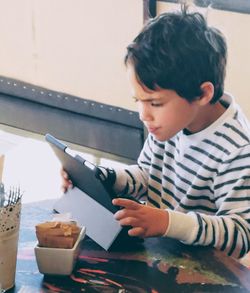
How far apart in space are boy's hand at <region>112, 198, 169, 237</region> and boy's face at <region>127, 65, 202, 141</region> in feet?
0.82

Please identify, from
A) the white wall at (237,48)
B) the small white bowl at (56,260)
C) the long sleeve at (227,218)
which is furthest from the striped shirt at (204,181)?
the white wall at (237,48)

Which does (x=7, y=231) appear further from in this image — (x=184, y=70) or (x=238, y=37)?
(x=238, y=37)

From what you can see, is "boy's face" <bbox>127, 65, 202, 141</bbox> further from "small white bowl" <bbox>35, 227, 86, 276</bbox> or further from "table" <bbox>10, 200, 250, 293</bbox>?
"small white bowl" <bbox>35, 227, 86, 276</bbox>

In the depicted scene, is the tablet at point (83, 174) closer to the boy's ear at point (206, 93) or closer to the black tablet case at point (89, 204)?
the black tablet case at point (89, 204)

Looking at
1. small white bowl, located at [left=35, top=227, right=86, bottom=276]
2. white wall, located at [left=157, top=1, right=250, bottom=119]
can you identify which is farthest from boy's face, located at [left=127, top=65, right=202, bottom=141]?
white wall, located at [left=157, top=1, right=250, bottom=119]

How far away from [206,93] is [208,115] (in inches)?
3.1

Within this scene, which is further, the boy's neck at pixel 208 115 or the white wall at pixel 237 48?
the white wall at pixel 237 48

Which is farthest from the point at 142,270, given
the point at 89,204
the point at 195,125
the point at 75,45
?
the point at 75,45

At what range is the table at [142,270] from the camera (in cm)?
120

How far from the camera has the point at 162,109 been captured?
150 centimetres

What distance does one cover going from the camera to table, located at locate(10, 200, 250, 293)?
3.95 feet

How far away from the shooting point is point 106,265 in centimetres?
128

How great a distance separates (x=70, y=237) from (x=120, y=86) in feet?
6.32

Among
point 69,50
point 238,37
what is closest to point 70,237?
point 238,37
